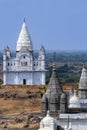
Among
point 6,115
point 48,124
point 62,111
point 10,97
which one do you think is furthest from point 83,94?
point 10,97

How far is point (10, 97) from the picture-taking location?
8169 centimetres

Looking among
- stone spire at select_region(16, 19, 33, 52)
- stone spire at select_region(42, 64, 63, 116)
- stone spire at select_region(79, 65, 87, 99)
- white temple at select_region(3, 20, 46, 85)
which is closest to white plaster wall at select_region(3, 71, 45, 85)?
white temple at select_region(3, 20, 46, 85)

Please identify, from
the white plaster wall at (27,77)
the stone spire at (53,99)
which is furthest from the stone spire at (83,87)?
the white plaster wall at (27,77)

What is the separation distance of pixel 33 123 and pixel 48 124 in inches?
800

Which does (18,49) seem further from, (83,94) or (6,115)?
(83,94)

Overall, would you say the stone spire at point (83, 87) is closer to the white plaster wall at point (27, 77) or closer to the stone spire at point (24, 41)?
the white plaster wall at point (27, 77)

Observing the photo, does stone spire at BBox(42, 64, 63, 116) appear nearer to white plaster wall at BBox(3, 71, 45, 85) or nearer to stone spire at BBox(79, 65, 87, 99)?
stone spire at BBox(79, 65, 87, 99)

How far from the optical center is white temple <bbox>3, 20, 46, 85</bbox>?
284ft

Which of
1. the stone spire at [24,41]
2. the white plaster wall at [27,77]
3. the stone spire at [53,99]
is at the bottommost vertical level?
the stone spire at [53,99]

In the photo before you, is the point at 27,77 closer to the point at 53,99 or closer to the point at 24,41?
the point at 24,41

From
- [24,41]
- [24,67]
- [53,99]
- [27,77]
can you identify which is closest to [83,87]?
[53,99]

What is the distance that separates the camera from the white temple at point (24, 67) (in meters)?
86.5

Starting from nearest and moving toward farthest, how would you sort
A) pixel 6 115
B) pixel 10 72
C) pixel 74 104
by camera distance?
pixel 74 104, pixel 6 115, pixel 10 72

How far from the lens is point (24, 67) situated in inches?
3430
